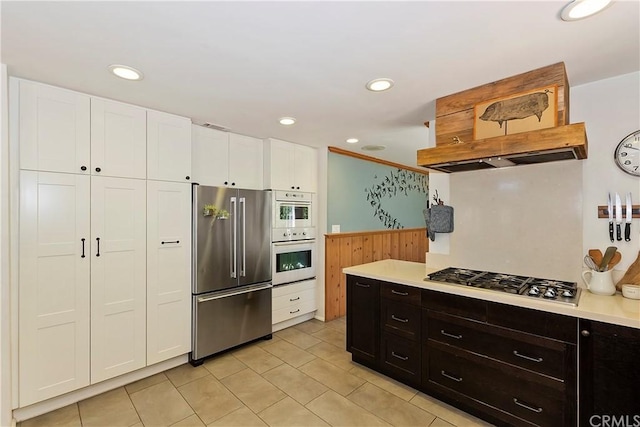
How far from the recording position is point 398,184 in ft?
18.2

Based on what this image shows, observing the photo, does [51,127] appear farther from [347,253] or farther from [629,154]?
[629,154]

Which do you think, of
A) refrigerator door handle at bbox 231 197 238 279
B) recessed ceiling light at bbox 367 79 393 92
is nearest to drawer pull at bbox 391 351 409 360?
refrigerator door handle at bbox 231 197 238 279

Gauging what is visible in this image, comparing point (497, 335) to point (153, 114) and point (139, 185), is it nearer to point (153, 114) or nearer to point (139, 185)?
point (139, 185)

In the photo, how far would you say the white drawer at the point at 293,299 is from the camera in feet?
11.9

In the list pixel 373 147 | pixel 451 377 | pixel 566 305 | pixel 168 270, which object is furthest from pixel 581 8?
pixel 168 270

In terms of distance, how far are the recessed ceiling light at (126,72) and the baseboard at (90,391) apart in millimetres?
Answer: 2349

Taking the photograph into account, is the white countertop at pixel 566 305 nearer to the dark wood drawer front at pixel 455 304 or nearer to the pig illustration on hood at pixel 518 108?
the dark wood drawer front at pixel 455 304

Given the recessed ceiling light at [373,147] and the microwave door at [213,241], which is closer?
the microwave door at [213,241]

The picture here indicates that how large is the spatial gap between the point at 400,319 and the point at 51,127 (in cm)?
301

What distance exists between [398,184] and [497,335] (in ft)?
12.6

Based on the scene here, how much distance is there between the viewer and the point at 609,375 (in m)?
1.61

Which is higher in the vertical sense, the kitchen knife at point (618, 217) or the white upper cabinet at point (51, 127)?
the white upper cabinet at point (51, 127)

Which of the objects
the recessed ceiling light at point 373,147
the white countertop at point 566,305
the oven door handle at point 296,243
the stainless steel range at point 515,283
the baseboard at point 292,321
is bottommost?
the baseboard at point 292,321

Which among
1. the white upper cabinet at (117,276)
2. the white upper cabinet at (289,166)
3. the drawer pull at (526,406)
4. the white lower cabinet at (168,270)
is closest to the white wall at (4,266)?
the white upper cabinet at (117,276)
